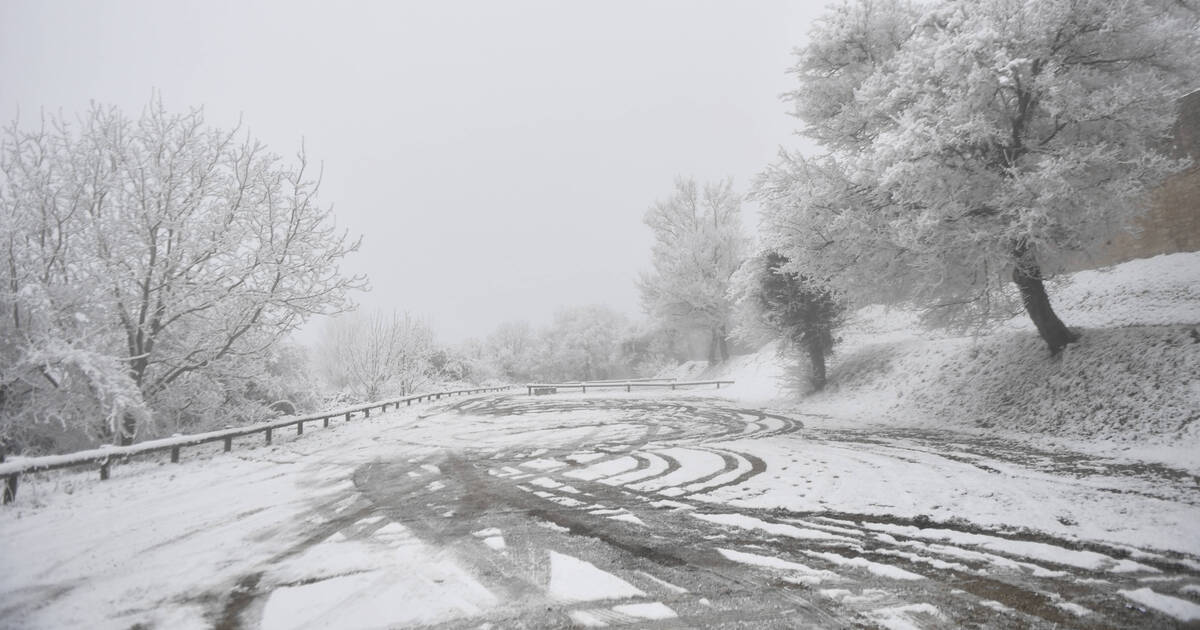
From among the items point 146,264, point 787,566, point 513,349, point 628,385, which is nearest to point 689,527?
point 787,566

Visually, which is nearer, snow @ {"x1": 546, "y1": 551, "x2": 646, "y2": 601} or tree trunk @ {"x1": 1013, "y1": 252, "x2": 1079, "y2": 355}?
snow @ {"x1": 546, "y1": 551, "x2": 646, "y2": 601}

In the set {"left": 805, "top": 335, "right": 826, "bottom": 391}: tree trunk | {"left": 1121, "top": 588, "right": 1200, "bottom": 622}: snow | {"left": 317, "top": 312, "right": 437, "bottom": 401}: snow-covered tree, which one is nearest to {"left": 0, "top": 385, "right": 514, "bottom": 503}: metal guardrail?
{"left": 1121, "top": 588, "right": 1200, "bottom": 622}: snow

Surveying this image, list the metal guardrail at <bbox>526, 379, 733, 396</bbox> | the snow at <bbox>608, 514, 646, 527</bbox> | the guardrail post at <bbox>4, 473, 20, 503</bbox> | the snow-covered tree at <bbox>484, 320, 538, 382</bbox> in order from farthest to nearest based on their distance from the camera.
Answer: the snow-covered tree at <bbox>484, 320, 538, 382</bbox> < the metal guardrail at <bbox>526, 379, 733, 396</bbox> < the guardrail post at <bbox>4, 473, 20, 503</bbox> < the snow at <bbox>608, 514, 646, 527</bbox>

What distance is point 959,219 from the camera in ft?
33.7

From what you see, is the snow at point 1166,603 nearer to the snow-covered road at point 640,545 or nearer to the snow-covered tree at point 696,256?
the snow-covered road at point 640,545

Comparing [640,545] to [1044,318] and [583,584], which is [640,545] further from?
[1044,318]

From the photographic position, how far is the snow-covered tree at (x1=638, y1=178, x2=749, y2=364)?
36562 millimetres

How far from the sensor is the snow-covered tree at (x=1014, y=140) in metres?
9.38

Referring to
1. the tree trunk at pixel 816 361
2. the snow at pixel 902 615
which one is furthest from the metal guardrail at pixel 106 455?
the tree trunk at pixel 816 361

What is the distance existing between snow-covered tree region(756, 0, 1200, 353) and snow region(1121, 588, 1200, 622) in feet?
24.8

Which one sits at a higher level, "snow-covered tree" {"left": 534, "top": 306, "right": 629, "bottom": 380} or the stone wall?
the stone wall

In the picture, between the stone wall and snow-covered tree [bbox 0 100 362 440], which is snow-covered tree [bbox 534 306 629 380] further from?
the stone wall

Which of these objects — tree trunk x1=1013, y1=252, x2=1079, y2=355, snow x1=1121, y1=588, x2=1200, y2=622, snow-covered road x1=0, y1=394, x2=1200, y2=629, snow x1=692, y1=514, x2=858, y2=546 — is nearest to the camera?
snow x1=1121, y1=588, x2=1200, y2=622

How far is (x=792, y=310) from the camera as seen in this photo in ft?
66.2
